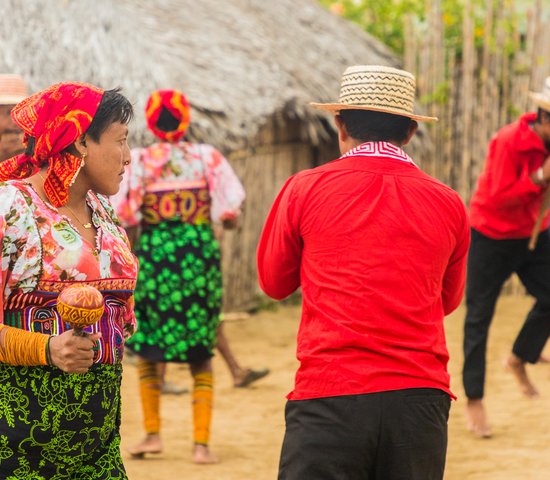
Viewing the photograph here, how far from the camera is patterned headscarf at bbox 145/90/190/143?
5.64 meters

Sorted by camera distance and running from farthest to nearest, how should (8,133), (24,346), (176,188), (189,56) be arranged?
(189,56) → (176,188) → (8,133) → (24,346)

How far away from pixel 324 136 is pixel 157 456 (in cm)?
518

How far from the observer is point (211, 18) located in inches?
417

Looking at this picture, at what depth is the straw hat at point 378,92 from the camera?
3275 mm

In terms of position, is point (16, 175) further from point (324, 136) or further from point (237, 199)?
point (324, 136)

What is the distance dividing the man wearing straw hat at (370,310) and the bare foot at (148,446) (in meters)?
2.75

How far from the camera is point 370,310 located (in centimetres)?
306

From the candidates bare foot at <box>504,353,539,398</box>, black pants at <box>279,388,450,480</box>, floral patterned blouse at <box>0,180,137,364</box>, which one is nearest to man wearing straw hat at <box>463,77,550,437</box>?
bare foot at <box>504,353,539,398</box>

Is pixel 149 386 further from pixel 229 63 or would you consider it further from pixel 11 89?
pixel 229 63

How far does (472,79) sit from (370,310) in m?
8.17

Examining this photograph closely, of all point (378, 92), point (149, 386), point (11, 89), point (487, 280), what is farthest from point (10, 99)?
point (487, 280)

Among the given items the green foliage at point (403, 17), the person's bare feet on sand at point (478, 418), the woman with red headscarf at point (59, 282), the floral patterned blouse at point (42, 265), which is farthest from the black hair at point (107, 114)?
the green foliage at point (403, 17)

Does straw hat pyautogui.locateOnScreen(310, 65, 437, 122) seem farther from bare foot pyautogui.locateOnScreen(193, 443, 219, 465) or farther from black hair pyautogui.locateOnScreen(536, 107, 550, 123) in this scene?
bare foot pyautogui.locateOnScreen(193, 443, 219, 465)

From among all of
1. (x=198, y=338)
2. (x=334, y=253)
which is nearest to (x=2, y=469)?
(x=334, y=253)
